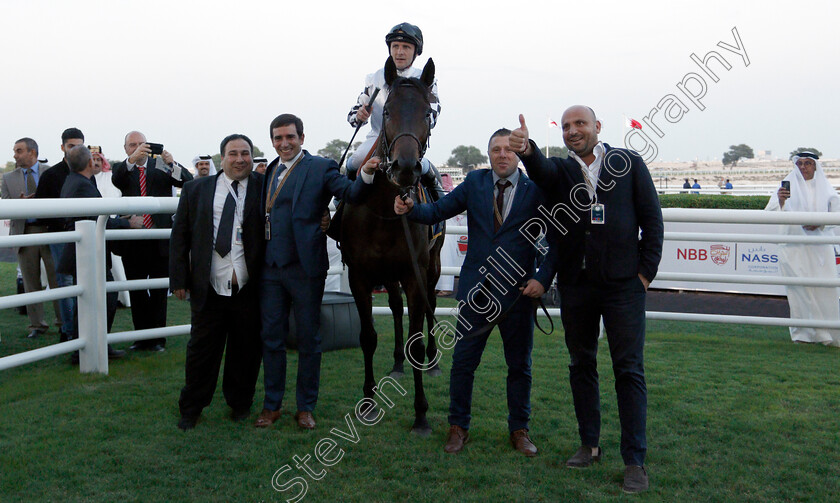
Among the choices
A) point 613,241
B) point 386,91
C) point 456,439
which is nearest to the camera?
point 613,241

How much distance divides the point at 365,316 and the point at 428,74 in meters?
1.79

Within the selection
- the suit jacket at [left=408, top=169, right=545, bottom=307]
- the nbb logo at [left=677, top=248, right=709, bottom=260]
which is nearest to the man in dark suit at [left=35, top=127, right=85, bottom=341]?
the suit jacket at [left=408, top=169, right=545, bottom=307]

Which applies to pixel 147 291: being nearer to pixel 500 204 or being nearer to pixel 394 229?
pixel 394 229

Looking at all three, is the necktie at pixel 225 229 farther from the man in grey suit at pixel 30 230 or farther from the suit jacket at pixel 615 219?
the man in grey suit at pixel 30 230

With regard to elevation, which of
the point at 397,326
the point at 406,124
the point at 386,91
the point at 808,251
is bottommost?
the point at 397,326

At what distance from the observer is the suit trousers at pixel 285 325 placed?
4.52 meters

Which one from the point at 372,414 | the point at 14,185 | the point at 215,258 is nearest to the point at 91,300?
the point at 215,258

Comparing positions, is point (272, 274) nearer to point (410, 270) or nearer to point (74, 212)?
point (410, 270)

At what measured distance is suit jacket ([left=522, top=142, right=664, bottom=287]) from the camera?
3.60 metres

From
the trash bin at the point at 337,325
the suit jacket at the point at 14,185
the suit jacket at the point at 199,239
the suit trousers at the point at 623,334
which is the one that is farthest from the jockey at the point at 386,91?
the suit jacket at the point at 14,185

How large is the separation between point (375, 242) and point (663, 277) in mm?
3213

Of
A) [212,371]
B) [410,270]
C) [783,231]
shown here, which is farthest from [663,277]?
[212,371]

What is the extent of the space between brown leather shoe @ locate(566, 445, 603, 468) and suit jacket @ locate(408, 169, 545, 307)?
93 cm

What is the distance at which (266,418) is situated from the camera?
14.8ft
